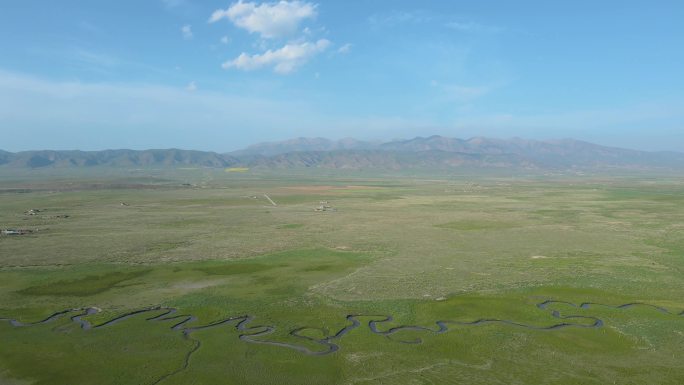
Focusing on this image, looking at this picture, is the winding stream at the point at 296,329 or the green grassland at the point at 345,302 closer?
the green grassland at the point at 345,302

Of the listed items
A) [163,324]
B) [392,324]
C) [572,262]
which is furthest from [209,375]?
[572,262]

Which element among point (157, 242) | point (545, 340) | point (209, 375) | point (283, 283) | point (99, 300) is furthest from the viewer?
point (157, 242)

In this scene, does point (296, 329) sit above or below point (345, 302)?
above

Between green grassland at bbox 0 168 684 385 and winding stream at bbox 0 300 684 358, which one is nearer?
green grassland at bbox 0 168 684 385

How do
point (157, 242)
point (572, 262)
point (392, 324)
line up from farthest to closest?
point (157, 242), point (572, 262), point (392, 324)

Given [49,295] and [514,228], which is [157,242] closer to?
[49,295]

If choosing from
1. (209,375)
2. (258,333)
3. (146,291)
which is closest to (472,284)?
(258,333)

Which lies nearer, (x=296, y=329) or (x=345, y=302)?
(x=296, y=329)

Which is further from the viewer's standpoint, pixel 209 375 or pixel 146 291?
pixel 146 291
